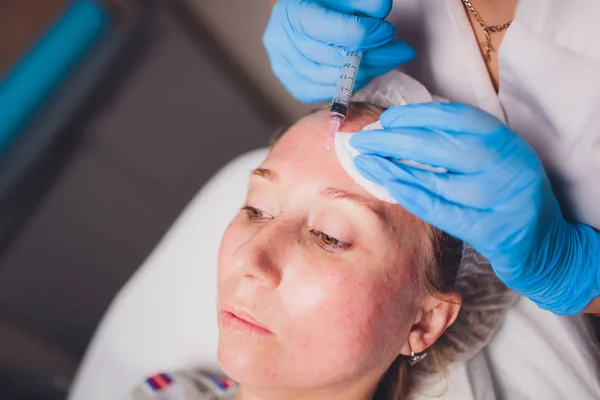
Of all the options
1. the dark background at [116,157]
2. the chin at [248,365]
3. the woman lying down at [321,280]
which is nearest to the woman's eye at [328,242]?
the woman lying down at [321,280]

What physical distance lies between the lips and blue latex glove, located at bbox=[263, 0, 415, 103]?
563 millimetres

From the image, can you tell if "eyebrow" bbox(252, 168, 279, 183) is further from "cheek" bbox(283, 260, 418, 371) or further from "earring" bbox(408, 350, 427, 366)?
"earring" bbox(408, 350, 427, 366)

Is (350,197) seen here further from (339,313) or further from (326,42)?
(326,42)

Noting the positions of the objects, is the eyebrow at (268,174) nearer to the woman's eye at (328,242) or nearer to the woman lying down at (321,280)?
the woman lying down at (321,280)

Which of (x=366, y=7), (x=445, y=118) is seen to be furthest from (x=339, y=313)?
(x=366, y=7)

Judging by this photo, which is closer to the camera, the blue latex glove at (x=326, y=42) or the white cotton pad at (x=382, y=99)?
the white cotton pad at (x=382, y=99)

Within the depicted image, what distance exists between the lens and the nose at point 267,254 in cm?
94

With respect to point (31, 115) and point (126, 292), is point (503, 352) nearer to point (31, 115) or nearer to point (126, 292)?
point (126, 292)

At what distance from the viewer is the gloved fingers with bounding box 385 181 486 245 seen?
2.94 feet

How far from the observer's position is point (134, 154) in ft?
6.78

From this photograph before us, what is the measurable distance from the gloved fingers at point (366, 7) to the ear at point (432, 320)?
0.60 m

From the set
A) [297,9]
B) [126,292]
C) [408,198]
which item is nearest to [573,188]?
[408,198]

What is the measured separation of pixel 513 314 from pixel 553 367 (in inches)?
6.1

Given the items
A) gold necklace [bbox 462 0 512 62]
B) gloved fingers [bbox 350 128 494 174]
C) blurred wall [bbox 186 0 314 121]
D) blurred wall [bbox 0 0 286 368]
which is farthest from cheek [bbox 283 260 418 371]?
blurred wall [bbox 186 0 314 121]
